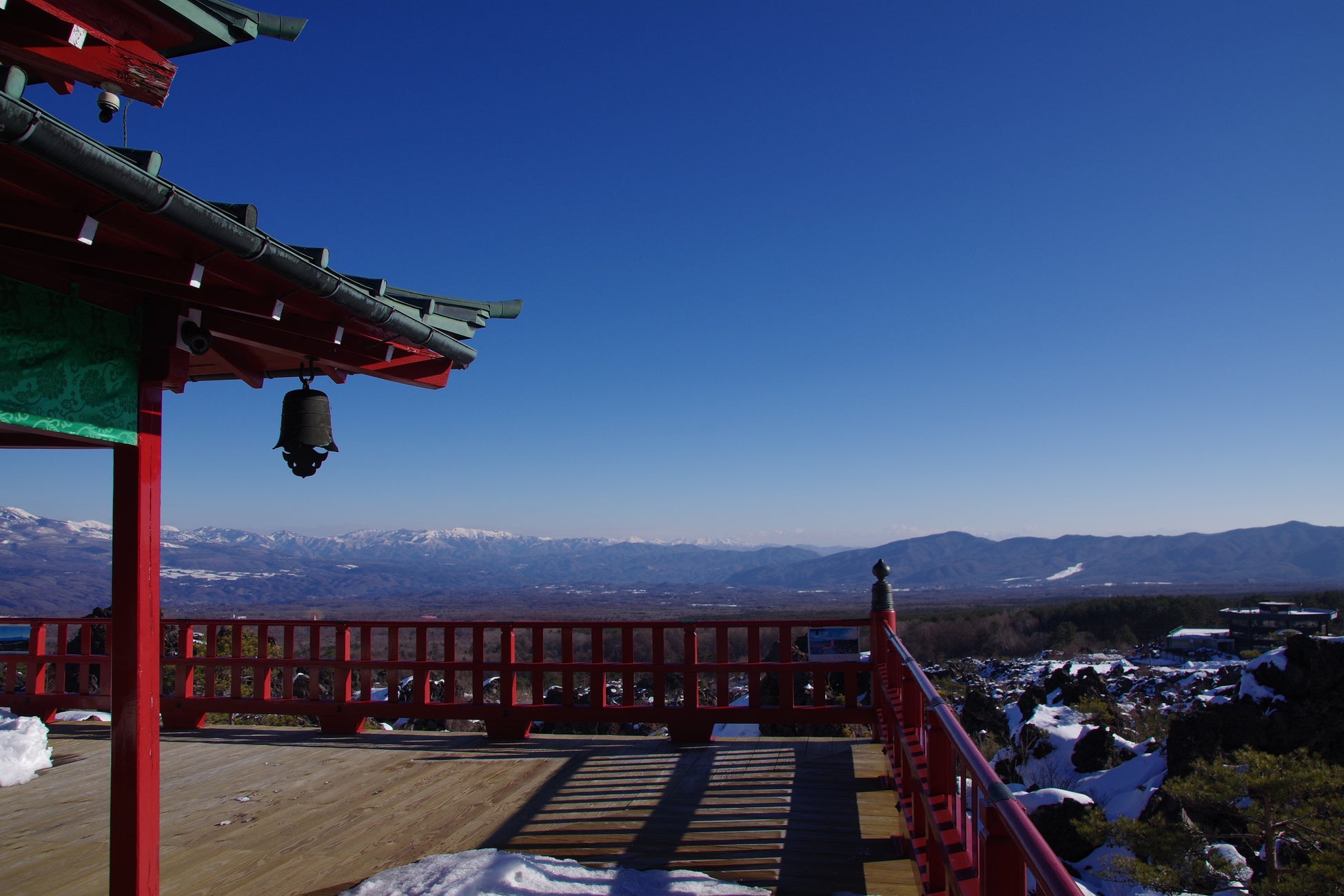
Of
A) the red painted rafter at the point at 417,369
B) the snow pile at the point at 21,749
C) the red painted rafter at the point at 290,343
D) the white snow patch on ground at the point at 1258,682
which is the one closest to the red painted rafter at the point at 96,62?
the red painted rafter at the point at 290,343

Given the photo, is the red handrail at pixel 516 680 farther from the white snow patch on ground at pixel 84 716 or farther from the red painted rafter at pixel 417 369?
the red painted rafter at pixel 417 369

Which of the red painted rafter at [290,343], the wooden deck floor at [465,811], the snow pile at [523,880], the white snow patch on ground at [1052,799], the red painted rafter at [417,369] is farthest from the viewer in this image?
the white snow patch on ground at [1052,799]

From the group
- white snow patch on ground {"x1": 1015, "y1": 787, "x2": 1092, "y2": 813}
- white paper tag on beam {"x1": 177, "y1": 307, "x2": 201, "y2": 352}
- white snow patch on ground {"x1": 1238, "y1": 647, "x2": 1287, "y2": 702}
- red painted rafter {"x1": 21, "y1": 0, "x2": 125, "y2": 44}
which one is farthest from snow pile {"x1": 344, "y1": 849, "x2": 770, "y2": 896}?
white snow patch on ground {"x1": 1238, "y1": 647, "x2": 1287, "y2": 702}

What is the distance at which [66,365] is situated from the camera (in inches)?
130

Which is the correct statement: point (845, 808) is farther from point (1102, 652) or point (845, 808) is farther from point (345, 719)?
point (1102, 652)

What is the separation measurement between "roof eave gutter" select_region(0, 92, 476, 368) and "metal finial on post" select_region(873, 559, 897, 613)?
4.29 metres

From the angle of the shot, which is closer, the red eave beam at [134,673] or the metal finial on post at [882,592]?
the red eave beam at [134,673]

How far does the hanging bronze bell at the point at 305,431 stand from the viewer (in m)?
4.43

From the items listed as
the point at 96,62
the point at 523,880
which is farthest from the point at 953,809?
the point at 96,62

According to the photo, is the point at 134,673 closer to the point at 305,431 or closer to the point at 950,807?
the point at 305,431

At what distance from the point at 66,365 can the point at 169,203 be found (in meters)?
1.25

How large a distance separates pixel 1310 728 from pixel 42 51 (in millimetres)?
27473

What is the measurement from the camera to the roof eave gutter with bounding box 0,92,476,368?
81.4 inches

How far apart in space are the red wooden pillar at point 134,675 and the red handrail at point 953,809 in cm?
340
